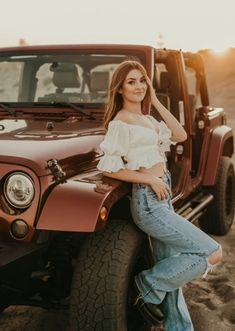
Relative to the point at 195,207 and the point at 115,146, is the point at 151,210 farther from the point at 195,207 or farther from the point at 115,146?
the point at 195,207

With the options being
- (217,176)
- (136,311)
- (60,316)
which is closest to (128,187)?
(136,311)

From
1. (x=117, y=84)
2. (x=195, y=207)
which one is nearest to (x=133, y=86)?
(x=117, y=84)

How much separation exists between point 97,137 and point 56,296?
3.11 ft

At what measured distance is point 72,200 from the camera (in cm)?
276

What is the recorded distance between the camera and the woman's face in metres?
3.09

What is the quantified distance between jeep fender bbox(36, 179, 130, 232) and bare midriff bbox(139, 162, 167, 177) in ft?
0.90

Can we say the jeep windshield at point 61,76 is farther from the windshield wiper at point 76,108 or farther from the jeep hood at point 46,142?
the jeep hood at point 46,142

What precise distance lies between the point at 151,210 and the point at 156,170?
0.80ft

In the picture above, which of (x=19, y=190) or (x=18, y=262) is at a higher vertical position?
(x=19, y=190)

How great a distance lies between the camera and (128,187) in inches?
123

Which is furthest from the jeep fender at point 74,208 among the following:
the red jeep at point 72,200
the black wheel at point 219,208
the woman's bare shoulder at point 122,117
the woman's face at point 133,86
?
the black wheel at point 219,208

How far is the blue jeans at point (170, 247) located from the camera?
2961 millimetres

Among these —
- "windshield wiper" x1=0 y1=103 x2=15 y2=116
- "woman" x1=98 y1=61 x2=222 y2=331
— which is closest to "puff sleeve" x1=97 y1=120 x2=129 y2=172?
"woman" x1=98 y1=61 x2=222 y2=331

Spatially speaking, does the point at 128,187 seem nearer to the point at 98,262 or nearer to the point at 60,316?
the point at 98,262
